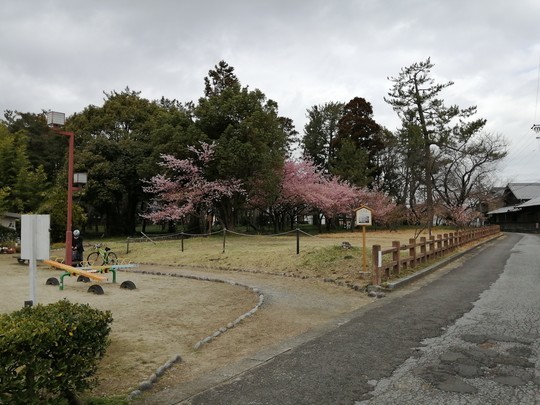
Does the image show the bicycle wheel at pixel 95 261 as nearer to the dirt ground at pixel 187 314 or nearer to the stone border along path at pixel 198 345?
the dirt ground at pixel 187 314

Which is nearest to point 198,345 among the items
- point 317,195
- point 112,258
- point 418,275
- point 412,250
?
point 418,275

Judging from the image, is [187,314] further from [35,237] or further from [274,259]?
[274,259]

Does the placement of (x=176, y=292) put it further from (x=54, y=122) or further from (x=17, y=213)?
(x=17, y=213)

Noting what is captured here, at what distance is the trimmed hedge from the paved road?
1053 millimetres

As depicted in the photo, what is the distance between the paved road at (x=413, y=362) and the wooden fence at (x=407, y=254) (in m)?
2.05

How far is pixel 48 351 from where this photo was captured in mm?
3023

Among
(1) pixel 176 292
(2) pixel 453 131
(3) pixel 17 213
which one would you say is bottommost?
(1) pixel 176 292

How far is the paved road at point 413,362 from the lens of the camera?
12.5 feet

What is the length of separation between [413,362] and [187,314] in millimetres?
4170

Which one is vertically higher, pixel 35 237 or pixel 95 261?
pixel 35 237

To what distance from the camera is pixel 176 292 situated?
32.6 ft

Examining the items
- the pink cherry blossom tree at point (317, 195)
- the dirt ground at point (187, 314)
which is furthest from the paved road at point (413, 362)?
the pink cherry blossom tree at point (317, 195)

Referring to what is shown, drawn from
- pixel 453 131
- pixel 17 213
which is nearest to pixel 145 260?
pixel 17 213

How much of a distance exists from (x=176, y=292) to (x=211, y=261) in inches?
221
